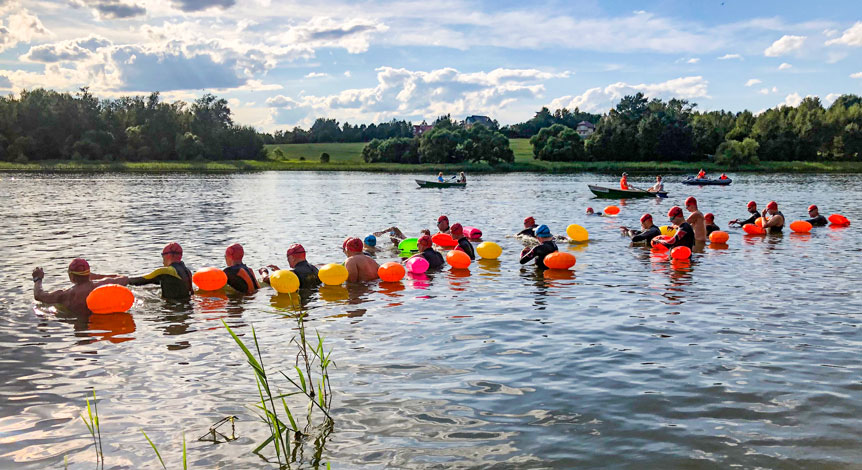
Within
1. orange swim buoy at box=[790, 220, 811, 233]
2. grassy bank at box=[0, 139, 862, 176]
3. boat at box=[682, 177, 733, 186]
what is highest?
grassy bank at box=[0, 139, 862, 176]

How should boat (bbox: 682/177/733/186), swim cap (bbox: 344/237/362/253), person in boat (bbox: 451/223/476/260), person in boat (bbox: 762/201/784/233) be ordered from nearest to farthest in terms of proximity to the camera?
swim cap (bbox: 344/237/362/253), person in boat (bbox: 451/223/476/260), person in boat (bbox: 762/201/784/233), boat (bbox: 682/177/733/186)

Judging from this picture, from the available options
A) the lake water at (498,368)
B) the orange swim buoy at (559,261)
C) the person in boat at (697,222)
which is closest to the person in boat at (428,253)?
the lake water at (498,368)

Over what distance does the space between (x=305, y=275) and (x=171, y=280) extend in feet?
10.0

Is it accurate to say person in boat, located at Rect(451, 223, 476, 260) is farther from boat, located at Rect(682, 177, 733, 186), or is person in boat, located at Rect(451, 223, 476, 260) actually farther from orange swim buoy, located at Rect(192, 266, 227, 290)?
boat, located at Rect(682, 177, 733, 186)

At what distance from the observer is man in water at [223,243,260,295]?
15484 mm

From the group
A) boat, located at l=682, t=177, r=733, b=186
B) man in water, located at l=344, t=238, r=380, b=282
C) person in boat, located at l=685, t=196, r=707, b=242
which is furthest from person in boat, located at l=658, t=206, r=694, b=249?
boat, located at l=682, t=177, r=733, b=186

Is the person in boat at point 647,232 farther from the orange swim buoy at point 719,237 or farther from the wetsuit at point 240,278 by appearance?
the wetsuit at point 240,278

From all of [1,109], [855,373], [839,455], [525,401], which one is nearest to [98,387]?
[525,401]

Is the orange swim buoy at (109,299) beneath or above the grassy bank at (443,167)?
beneath

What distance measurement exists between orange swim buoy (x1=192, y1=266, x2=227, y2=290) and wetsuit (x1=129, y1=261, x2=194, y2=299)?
0.31 m

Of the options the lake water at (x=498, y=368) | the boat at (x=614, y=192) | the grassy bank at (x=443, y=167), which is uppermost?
the grassy bank at (x=443, y=167)

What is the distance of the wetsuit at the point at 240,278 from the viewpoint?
1548cm

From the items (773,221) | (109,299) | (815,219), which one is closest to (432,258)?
(109,299)

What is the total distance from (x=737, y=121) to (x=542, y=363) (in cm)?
14531
